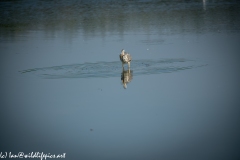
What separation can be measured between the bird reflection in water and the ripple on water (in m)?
0.13

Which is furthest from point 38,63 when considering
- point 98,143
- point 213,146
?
point 213,146

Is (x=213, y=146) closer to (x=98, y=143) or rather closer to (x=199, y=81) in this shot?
(x=98, y=143)

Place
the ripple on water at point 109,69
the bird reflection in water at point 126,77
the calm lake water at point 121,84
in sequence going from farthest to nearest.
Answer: the ripple on water at point 109,69 < the bird reflection in water at point 126,77 < the calm lake water at point 121,84

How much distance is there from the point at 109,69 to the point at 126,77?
1.17m

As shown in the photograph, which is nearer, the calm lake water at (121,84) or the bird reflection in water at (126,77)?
the calm lake water at (121,84)

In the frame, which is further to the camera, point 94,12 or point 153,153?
point 94,12

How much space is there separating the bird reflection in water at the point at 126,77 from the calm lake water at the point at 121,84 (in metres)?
0.03

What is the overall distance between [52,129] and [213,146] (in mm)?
3176

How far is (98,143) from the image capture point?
394 inches

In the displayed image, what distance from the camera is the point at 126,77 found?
14664mm

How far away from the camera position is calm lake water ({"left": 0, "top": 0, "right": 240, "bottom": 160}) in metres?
9.94

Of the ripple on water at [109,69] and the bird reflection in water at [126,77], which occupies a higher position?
the ripple on water at [109,69]

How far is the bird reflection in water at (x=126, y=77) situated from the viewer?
46.0 ft

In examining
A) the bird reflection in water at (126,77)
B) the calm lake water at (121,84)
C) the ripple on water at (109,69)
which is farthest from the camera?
the ripple on water at (109,69)
